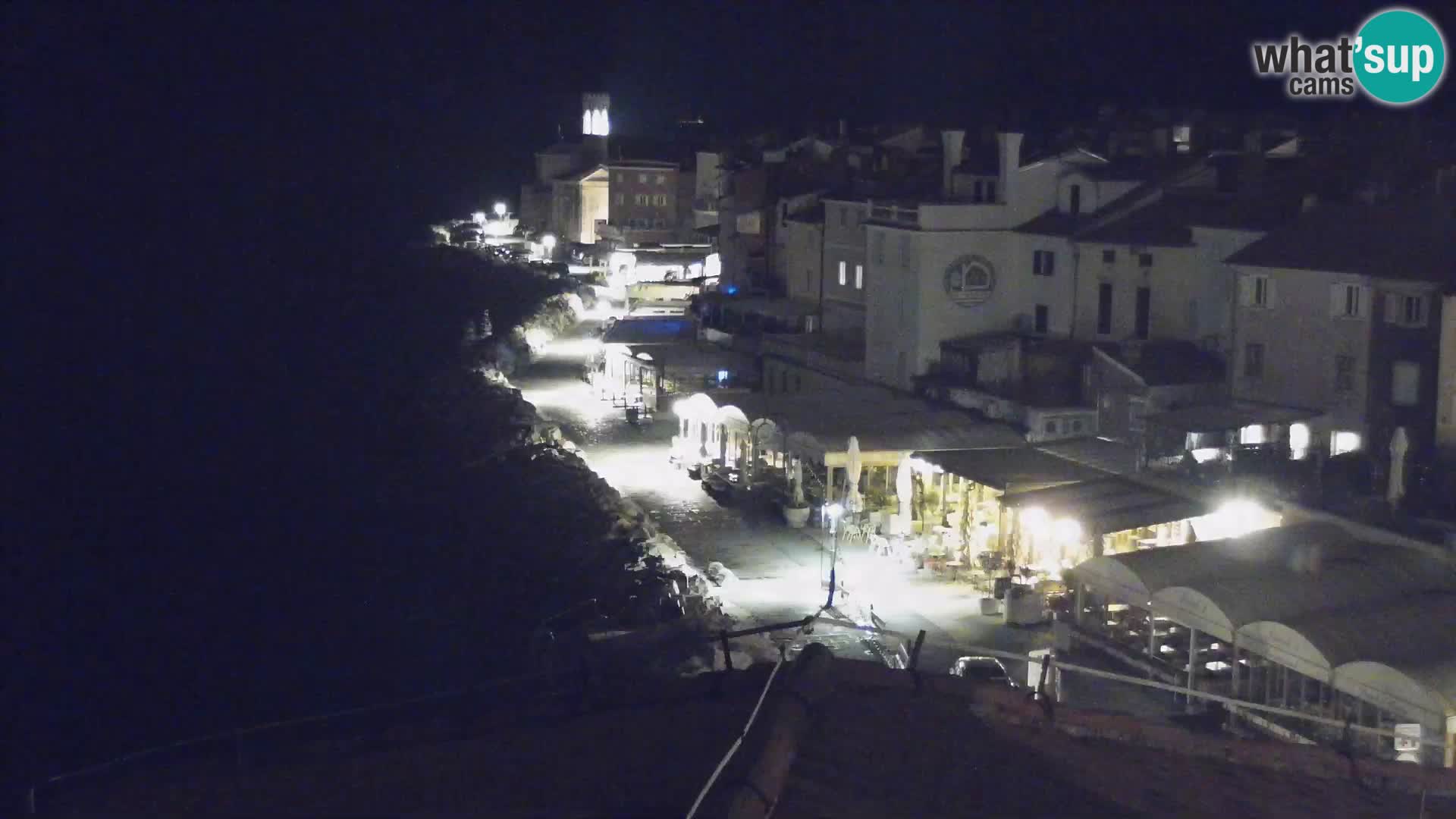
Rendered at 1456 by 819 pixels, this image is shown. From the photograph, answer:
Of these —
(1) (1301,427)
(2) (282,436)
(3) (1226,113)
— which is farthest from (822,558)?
(3) (1226,113)

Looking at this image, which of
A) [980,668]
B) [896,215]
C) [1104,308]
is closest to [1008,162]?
[896,215]

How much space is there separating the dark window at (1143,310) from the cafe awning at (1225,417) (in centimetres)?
382

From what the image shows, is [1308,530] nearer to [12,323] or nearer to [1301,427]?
[1301,427]

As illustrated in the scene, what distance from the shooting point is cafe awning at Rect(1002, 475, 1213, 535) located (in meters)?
16.3

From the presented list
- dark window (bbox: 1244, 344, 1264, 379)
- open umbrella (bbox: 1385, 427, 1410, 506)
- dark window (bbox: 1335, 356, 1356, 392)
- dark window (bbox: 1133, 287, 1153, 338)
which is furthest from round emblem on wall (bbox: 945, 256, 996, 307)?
open umbrella (bbox: 1385, 427, 1410, 506)

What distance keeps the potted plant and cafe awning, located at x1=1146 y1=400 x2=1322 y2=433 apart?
4170mm

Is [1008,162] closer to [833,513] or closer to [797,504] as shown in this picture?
[797,504]

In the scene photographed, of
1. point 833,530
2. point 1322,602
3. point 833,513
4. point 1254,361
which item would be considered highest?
point 1254,361

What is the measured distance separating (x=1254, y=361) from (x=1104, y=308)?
413 cm

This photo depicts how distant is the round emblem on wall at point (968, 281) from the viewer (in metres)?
25.7

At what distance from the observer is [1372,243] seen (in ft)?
64.4

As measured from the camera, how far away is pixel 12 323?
219 feet

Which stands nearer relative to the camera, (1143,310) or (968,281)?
(1143,310)

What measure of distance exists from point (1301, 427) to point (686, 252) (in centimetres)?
3013
